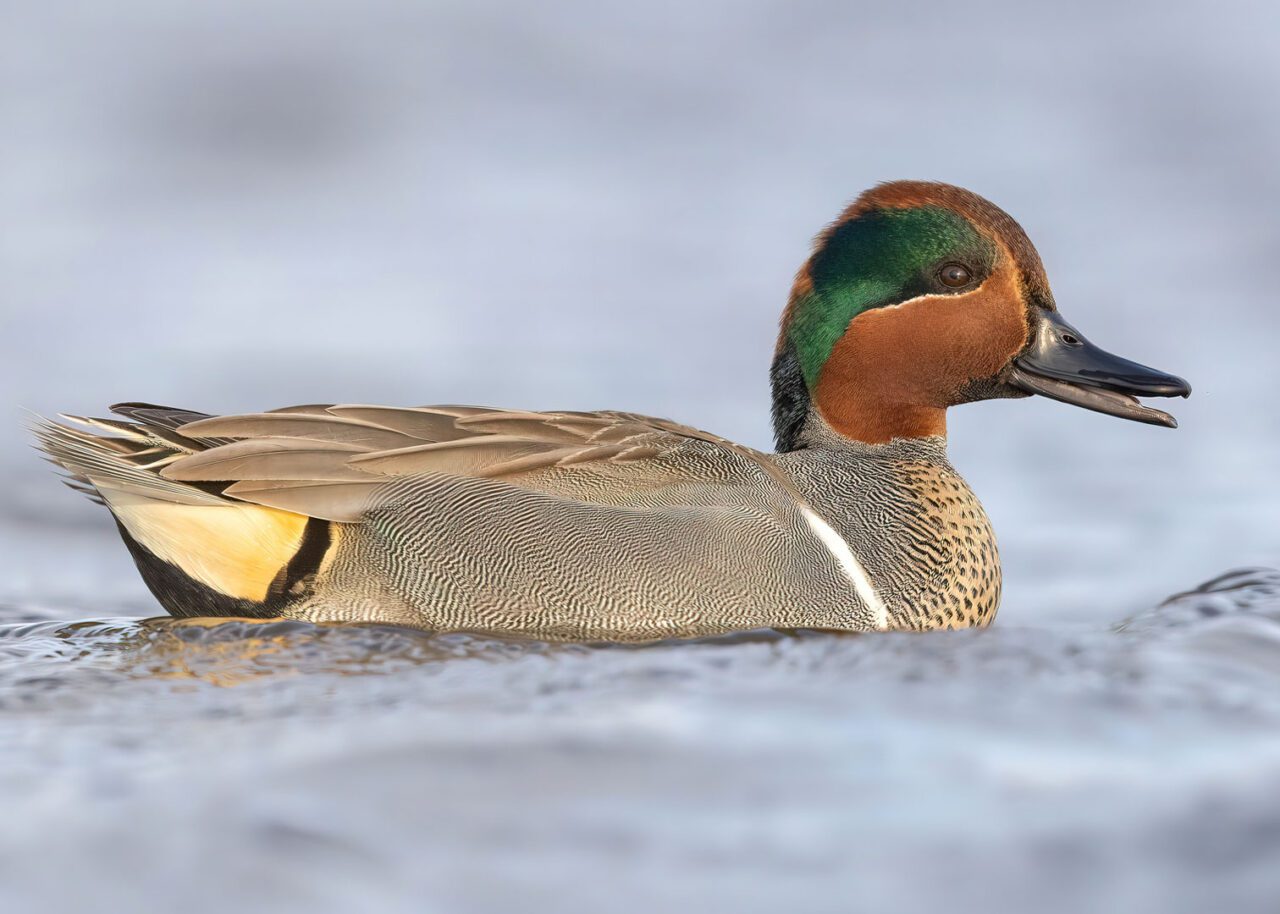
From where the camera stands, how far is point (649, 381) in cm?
768

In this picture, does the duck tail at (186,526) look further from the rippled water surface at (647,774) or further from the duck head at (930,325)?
the duck head at (930,325)

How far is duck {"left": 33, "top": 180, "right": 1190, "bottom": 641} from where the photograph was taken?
15.1 ft

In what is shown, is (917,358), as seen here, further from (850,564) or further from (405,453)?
(405,453)

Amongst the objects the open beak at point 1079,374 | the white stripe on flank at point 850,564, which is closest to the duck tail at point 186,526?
the white stripe on flank at point 850,564

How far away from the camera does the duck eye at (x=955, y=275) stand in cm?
519

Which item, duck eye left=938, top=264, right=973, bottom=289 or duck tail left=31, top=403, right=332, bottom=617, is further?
duck eye left=938, top=264, right=973, bottom=289

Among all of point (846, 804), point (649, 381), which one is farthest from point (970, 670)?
point (649, 381)

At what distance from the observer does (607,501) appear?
15.3 feet

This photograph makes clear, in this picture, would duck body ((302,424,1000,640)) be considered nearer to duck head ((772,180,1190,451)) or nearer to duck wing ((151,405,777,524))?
duck wing ((151,405,777,524))

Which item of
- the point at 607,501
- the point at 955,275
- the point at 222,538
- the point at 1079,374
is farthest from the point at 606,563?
the point at 1079,374

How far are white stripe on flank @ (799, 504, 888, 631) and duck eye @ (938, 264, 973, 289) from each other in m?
0.90

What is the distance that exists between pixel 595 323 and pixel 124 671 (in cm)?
418

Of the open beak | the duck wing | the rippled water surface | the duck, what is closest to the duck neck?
the duck

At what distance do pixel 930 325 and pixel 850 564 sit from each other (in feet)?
2.86
